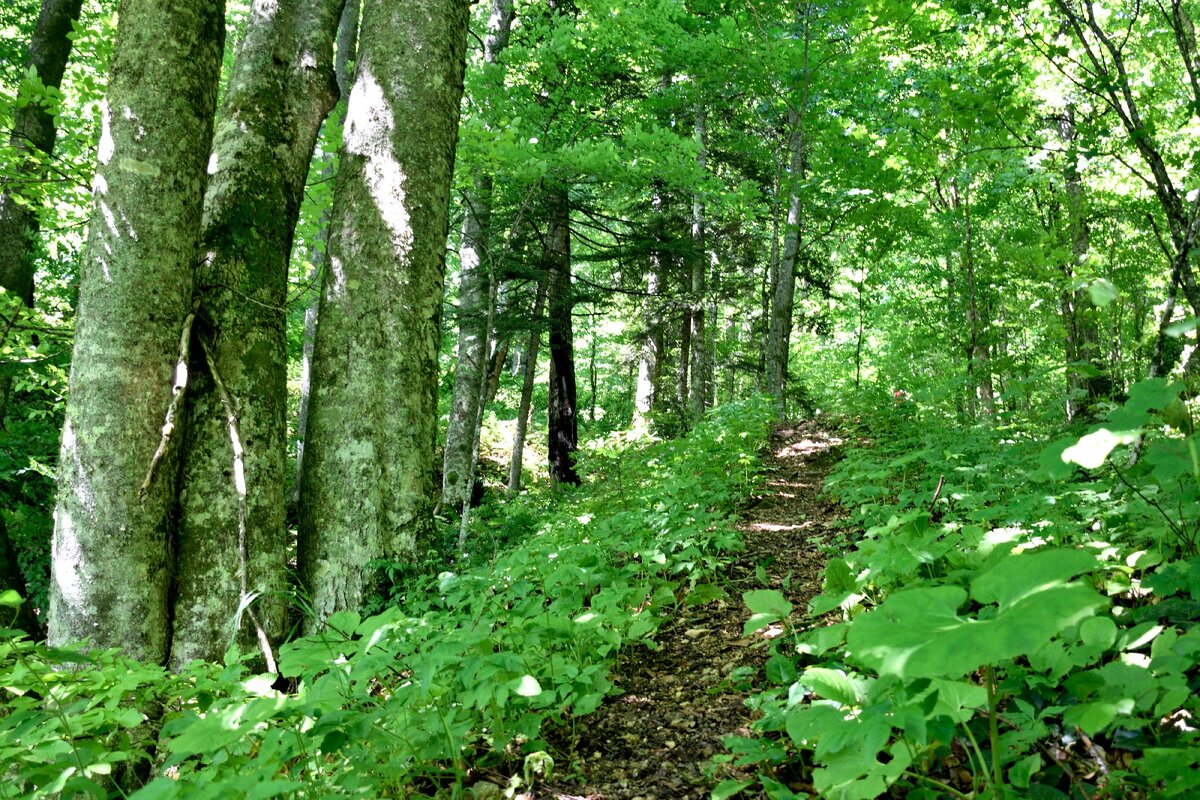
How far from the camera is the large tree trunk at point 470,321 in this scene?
340 inches

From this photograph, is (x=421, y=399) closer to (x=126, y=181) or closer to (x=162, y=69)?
(x=126, y=181)

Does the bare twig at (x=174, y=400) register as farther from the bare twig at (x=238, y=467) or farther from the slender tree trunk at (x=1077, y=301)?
the slender tree trunk at (x=1077, y=301)

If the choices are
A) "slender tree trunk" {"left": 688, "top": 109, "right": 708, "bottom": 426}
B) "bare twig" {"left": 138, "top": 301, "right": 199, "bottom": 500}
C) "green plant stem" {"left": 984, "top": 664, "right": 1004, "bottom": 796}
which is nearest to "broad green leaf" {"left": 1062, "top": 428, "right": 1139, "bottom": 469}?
"green plant stem" {"left": 984, "top": 664, "right": 1004, "bottom": 796}

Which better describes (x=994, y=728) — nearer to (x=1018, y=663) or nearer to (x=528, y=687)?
(x=1018, y=663)

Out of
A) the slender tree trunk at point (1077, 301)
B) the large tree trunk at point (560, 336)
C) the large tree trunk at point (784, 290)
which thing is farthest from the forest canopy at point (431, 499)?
the large tree trunk at point (784, 290)

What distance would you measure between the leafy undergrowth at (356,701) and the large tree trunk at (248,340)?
1.82ft

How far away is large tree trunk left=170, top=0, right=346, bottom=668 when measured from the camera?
3445 mm

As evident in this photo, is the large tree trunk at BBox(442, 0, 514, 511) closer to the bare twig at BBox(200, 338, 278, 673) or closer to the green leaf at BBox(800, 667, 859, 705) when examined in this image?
the bare twig at BBox(200, 338, 278, 673)

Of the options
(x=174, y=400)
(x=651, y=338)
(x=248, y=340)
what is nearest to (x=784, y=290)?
(x=651, y=338)

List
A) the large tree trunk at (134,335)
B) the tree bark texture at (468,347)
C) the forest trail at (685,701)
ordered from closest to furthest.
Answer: the forest trail at (685,701) < the large tree trunk at (134,335) < the tree bark texture at (468,347)

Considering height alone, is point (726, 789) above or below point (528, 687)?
below

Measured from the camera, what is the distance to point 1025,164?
308 inches

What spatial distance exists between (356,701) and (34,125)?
734cm

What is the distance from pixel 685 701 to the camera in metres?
2.69
